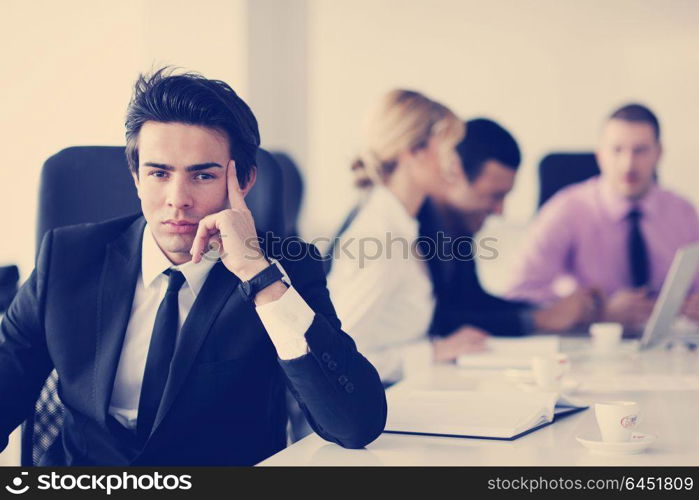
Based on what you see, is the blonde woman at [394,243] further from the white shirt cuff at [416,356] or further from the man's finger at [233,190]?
the man's finger at [233,190]

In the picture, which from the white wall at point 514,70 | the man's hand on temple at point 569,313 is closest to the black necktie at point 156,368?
the man's hand on temple at point 569,313

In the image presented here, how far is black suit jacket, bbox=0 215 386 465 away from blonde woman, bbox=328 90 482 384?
0.75 meters

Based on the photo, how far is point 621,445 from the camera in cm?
113

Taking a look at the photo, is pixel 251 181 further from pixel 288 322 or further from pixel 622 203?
pixel 622 203

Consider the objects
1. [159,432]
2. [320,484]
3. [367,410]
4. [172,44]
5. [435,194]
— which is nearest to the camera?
[320,484]

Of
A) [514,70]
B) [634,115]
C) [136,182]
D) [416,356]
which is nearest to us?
[136,182]

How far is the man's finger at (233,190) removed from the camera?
1.46 metres

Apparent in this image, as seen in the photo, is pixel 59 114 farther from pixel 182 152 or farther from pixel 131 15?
pixel 182 152

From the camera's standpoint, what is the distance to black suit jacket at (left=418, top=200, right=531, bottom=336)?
262 centimetres

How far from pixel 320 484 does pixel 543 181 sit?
8.44 ft

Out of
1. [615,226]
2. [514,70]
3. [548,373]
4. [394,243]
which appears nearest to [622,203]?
[615,226]

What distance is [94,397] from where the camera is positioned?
139 centimetres

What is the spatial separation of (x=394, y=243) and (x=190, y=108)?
1.05 meters

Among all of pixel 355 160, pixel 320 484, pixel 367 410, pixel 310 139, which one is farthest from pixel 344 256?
pixel 310 139
